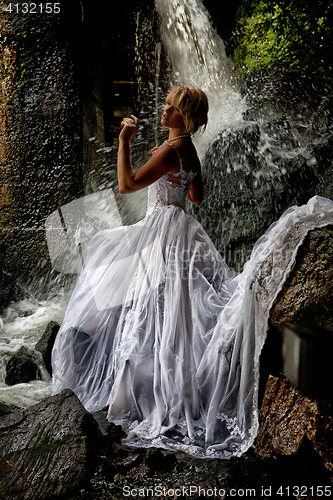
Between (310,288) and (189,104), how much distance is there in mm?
1328

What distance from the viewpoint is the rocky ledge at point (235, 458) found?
158 centimetres

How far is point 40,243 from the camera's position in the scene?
5.41 meters

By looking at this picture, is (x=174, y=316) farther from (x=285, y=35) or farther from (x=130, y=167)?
(x=285, y=35)

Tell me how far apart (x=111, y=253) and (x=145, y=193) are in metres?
2.86

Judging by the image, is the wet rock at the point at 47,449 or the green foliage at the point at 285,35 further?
the green foliage at the point at 285,35

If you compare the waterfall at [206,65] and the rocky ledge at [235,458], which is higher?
the waterfall at [206,65]

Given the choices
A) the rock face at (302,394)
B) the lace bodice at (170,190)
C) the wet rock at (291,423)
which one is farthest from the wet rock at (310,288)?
the lace bodice at (170,190)

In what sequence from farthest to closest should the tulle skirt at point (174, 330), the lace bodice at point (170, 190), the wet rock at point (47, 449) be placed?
the lace bodice at point (170, 190) → the tulle skirt at point (174, 330) → the wet rock at point (47, 449)

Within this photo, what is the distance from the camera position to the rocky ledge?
1.58 meters

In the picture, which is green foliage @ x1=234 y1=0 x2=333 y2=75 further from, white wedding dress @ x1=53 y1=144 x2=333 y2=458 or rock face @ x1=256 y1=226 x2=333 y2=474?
rock face @ x1=256 y1=226 x2=333 y2=474

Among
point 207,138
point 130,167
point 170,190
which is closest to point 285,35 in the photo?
point 207,138

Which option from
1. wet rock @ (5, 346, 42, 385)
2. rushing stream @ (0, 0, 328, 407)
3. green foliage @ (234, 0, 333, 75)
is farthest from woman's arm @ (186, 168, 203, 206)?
green foliage @ (234, 0, 333, 75)

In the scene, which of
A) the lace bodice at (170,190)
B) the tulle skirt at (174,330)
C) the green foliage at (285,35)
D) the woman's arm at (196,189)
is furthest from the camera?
the green foliage at (285,35)

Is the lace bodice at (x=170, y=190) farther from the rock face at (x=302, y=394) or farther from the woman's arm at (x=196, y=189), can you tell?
the rock face at (x=302, y=394)
